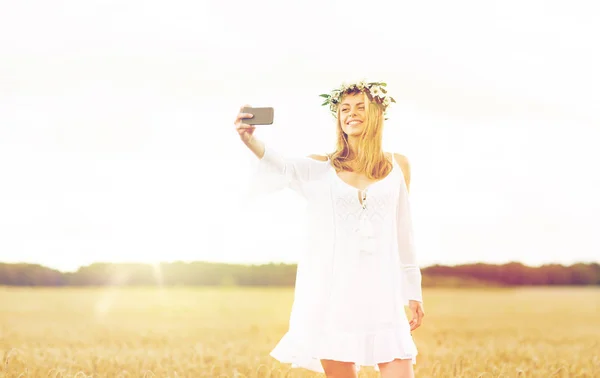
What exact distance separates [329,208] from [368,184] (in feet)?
0.97

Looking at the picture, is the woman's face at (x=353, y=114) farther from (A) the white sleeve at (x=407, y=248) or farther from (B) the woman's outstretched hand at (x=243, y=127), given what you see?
(B) the woman's outstretched hand at (x=243, y=127)

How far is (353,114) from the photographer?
5180 mm

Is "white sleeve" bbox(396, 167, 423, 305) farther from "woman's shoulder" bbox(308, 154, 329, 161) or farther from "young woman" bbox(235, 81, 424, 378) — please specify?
"woman's shoulder" bbox(308, 154, 329, 161)

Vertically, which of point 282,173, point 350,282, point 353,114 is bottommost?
point 350,282

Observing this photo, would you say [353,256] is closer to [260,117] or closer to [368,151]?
[368,151]

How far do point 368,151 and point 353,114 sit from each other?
29 cm

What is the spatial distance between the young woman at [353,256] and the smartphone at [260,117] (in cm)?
4

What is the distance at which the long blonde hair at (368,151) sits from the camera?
5055 mm

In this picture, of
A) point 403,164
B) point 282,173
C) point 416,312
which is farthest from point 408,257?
point 282,173

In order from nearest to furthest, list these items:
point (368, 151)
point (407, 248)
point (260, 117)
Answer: point (260, 117)
point (368, 151)
point (407, 248)

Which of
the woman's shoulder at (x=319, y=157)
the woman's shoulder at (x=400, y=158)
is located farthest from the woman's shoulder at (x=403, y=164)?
the woman's shoulder at (x=319, y=157)

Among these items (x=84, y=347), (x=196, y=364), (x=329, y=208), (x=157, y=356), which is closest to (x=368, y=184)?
(x=329, y=208)

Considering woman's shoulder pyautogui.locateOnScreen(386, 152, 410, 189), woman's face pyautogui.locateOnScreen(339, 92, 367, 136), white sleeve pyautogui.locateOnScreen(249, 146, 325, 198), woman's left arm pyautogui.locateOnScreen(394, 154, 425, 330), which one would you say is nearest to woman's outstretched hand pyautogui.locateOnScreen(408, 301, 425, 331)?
woman's left arm pyautogui.locateOnScreen(394, 154, 425, 330)

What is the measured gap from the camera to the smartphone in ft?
15.8
